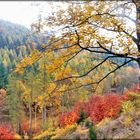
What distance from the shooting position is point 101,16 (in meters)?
7.64

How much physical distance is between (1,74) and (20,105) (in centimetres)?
2846

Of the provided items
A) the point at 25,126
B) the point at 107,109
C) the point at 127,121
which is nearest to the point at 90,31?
the point at 127,121

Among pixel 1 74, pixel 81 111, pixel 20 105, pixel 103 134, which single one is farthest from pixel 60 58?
pixel 1 74

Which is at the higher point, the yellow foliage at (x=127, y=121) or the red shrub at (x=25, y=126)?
the yellow foliage at (x=127, y=121)

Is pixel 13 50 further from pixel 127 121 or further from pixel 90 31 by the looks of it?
pixel 90 31

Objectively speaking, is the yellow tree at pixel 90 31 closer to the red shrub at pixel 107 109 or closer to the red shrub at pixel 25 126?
the red shrub at pixel 107 109

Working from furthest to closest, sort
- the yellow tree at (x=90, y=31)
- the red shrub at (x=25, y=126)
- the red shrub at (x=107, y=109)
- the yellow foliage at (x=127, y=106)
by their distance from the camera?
the red shrub at (x=25, y=126), the red shrub at (x=107, y=109), the yellow foliage at (x=127, y=106), the yellow tree at (x=90, y=31)

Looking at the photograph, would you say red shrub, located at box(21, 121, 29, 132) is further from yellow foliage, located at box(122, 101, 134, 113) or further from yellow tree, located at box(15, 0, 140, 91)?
yellow tree, located at box(15, 0, 140, 91)

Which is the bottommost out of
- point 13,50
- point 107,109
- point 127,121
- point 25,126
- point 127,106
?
point 13,50

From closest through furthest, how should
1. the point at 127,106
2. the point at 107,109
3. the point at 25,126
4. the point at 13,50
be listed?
1. the point at 127,106
2. the point at 107,109
3. the point at 25,126
4. the point at 13,50

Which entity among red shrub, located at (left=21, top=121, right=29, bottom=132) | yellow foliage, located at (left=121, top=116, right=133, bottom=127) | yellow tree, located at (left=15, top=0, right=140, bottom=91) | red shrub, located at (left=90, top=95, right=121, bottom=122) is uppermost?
yellow tree, located at (left=15, top=0, right=140, bottom=91)

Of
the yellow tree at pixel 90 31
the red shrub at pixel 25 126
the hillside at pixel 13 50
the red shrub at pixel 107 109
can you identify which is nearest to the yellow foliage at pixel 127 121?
the red shrub at pixel 107 109

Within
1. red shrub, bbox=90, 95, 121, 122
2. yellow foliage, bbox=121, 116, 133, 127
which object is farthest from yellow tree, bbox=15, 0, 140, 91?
red shrub, bbox=90, 95, 121, 122

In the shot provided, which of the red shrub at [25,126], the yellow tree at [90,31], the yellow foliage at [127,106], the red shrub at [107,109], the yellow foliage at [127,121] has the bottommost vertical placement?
the red shrub at [25,126]
